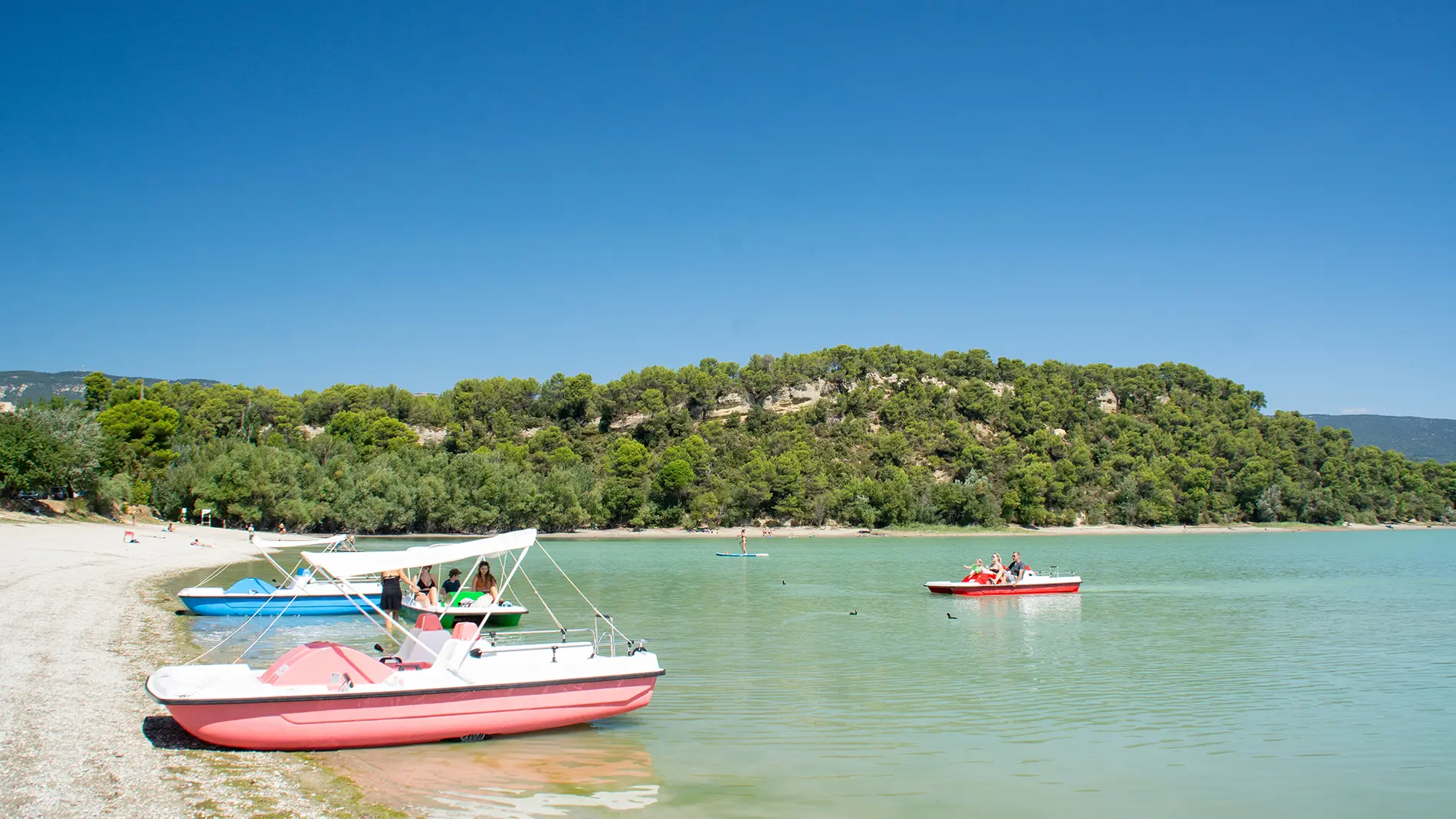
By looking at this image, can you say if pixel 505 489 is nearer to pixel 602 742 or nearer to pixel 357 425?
pixel 357 425

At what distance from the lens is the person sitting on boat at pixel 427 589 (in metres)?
24.7

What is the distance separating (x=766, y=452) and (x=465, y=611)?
332 feet

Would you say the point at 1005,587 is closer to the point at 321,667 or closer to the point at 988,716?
the point at 988,716

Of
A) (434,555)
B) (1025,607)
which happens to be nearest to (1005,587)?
(1025,607)

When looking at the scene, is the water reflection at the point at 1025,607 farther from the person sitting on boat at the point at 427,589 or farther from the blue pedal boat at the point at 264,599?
the blue pedal boat at the point at 264,599

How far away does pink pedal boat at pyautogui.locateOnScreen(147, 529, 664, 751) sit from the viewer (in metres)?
11.6

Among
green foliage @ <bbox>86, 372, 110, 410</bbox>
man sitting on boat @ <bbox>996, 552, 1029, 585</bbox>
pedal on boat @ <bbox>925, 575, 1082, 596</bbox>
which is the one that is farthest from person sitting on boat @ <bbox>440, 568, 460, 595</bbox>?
green foliage @ <bbox>86, 372, 110, 410</bbox>

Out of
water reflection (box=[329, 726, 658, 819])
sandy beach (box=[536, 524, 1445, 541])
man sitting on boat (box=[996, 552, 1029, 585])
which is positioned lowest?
sandy beach (box=[536, 524, 1445, 541])

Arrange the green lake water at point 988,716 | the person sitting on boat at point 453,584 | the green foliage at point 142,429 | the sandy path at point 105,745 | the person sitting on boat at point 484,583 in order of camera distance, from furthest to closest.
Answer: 1. the green foliage at point 142,429
2. the person sitting on boat at point 453,584
3. the person sitting on boat at point 484,583
4. the green lake water at point 988,716
5. the sandy path at point 105,745

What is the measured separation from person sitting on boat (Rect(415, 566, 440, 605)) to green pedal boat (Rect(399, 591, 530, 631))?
0.25 m

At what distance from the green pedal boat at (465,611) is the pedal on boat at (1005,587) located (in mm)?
16751

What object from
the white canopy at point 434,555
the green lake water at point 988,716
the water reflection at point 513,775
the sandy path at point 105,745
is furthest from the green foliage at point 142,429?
the water reflection at point 513,775

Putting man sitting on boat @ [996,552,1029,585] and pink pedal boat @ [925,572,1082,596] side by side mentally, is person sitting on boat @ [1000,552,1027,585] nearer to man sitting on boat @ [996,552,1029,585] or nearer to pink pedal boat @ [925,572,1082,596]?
man sitting on boat @ [996,552,1029,585]

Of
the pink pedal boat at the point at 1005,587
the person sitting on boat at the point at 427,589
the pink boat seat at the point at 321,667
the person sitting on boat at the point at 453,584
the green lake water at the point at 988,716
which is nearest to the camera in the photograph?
the green lake water at the point at 988,716
